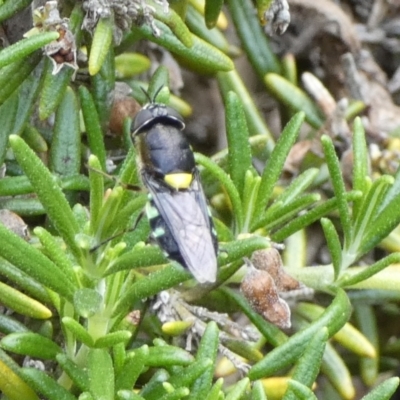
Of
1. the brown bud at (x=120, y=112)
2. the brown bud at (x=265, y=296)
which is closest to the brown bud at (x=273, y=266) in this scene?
the brown bud at (x=265, y=296)

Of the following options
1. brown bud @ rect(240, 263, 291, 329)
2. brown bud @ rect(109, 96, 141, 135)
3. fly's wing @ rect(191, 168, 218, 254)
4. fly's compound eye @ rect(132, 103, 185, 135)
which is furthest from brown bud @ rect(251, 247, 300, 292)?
brown bud @ rect(109, 96, 141, 135)

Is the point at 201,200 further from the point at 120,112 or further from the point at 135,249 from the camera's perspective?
the point at 120,112

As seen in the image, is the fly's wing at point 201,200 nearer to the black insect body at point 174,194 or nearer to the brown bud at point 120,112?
the black insect body at point 174,194

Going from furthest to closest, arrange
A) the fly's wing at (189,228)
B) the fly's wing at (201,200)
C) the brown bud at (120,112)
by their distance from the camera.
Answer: the brown bud at (120,112) → the fly's wing at (201,200) → the fly's wing at (189,228)

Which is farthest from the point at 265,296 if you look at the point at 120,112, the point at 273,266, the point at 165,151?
the point at 120,112

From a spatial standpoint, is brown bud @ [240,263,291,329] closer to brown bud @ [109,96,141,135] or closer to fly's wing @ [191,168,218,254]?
fly's wing @ [191,168,218,254]

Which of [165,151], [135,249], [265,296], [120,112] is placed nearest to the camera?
[135,249]

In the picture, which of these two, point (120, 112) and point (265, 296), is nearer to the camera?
point (265, 296)
